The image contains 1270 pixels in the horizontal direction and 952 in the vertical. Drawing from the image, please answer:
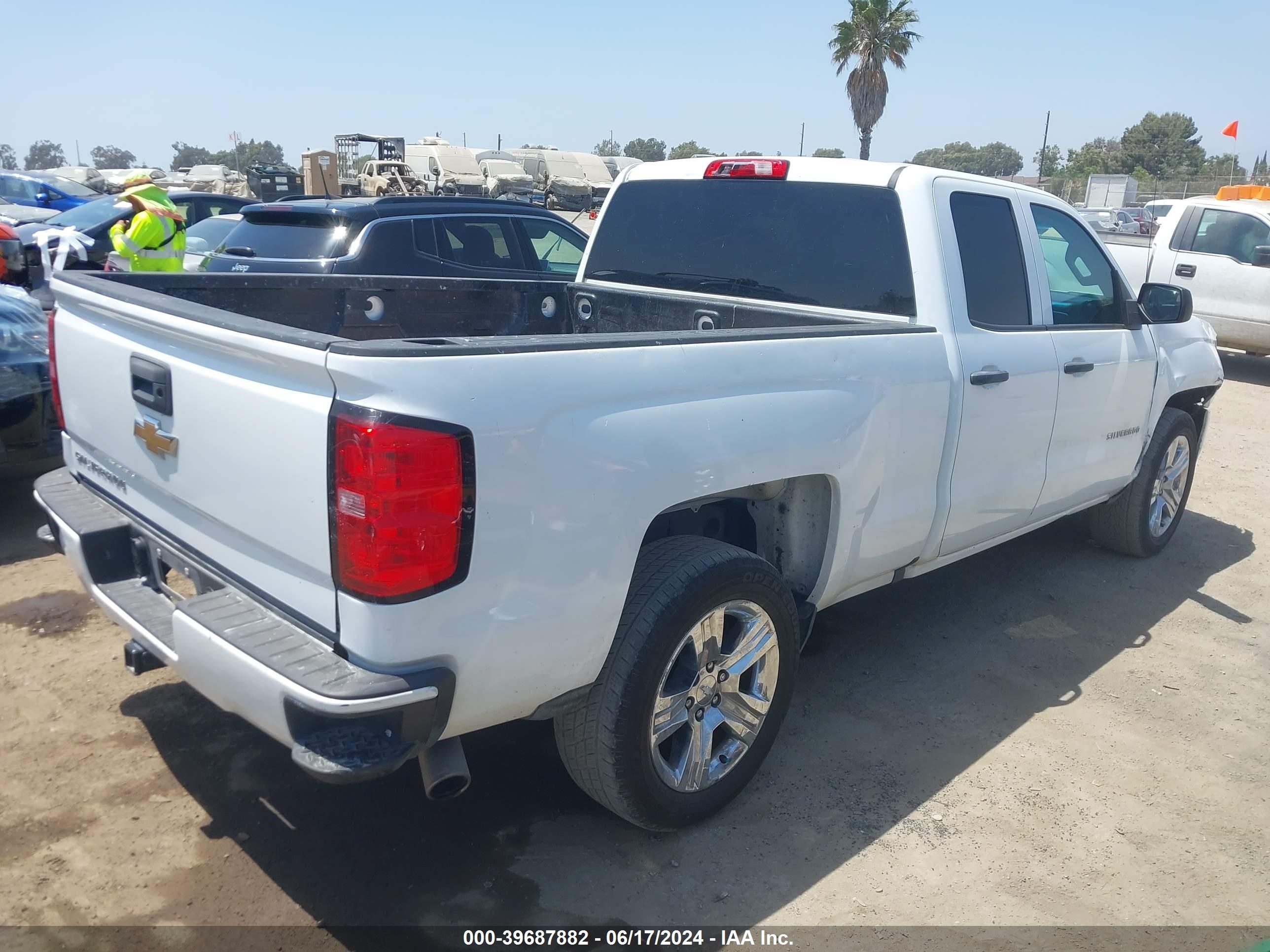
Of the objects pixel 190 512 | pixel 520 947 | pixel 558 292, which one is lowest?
pixel 520 947

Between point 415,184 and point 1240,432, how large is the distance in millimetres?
29491

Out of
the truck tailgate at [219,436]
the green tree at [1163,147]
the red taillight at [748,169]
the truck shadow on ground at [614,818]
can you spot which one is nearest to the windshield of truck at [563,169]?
the red taillight at [748,169]

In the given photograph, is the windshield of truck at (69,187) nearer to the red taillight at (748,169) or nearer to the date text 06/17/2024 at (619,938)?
the red taillight at (748,169)

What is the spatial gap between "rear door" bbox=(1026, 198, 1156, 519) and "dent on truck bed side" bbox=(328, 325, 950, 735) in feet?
5.12

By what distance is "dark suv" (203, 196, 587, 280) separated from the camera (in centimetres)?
734

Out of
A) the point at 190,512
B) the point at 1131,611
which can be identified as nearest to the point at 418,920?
the point at 190,512

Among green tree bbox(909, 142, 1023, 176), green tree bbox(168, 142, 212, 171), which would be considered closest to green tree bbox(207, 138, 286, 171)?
green tree bbox(168, 142, 212, 171)

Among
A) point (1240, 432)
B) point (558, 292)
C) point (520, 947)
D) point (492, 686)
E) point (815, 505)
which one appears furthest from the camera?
point (1240, 432)

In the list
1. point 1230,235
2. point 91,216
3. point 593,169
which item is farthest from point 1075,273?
point 593,169

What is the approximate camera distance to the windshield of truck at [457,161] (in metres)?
35.8

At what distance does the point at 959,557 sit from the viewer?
4027mm

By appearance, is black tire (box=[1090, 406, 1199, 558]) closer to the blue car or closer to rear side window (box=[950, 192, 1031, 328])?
rear side window (box=[950, 192, 1031, 328])

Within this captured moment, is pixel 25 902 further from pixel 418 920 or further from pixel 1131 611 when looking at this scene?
pixel 1131 611

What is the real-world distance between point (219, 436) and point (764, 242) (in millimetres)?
2363
